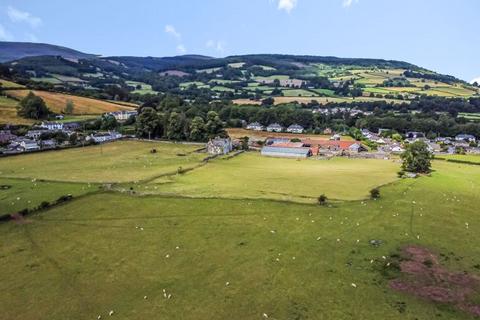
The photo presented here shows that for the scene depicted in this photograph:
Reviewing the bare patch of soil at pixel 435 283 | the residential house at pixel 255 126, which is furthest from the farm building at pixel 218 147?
the bare patch of soil at pixel 435 283

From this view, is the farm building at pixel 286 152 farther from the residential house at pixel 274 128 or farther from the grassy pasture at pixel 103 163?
the residential house at pixel 274 128

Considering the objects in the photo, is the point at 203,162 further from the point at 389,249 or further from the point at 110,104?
the point at 110,104

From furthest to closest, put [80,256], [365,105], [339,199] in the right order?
[365,105] → [339,199] → [80,256]

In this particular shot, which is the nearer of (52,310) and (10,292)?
(52,310)

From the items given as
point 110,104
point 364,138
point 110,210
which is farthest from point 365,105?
point 110,210

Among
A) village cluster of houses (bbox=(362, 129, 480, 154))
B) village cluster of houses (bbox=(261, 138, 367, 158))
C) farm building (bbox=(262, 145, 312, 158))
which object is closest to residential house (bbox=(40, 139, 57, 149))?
village cluster of houses (bbox=(261, 138, 367, 158))
